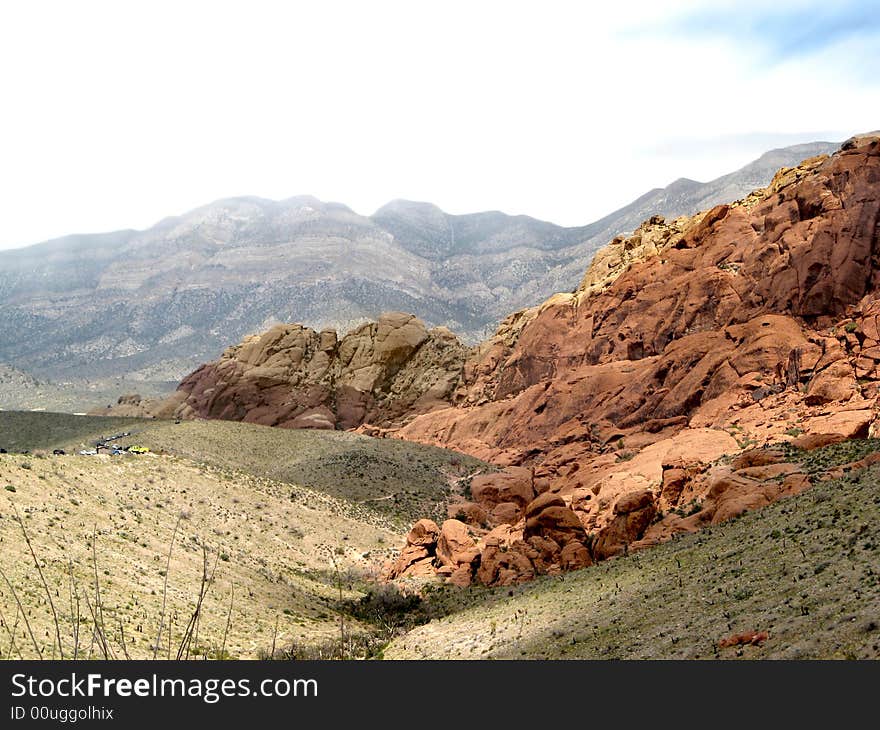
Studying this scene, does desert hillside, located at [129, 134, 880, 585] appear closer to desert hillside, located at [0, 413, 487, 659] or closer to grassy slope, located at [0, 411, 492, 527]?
grassy slope, located at [0, 411, 492, 527]

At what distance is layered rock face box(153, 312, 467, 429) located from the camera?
285 feet

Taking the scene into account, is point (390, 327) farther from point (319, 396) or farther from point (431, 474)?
point (431, 474)

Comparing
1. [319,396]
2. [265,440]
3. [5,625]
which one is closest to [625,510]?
[5,625]

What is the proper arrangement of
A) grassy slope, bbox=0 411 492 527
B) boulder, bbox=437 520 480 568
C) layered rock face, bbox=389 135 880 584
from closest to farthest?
layered rock face, bbox=389 135 880 584, boulder, bbox=437 520 480 568, grassy slope, bbox=0 411 492 527

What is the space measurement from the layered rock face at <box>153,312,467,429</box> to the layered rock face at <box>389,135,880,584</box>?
10847mm

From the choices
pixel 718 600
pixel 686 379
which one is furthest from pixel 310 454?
pixel 718 600

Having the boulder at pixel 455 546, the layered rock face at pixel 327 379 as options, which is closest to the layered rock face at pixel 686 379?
the boulder at pixel 455 546

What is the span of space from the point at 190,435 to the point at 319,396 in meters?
22.7

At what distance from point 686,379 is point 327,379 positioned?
4883 centimetres

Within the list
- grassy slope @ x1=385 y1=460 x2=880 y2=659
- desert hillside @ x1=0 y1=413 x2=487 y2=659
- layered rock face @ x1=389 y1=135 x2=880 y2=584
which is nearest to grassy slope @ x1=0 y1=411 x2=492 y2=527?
desert hillside @ x1=0 y1=413 x2=487 y2=659

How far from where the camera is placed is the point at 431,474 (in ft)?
206

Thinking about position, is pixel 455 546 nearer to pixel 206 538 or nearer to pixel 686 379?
pixel 206 538

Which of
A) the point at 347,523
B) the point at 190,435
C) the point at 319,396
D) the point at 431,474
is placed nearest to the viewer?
the point at 347,523

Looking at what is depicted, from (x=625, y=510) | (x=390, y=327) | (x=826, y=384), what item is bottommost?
(x=625, y=510)
